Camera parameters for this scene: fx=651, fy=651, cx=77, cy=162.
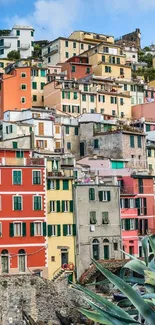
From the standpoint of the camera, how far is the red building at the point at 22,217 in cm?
4594

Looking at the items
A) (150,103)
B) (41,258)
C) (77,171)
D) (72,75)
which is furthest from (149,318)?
(72,75)

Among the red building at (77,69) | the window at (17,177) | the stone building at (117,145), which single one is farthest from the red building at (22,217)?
the red building at (77,69)

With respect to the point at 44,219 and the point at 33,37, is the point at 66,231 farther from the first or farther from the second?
the point at 33,37

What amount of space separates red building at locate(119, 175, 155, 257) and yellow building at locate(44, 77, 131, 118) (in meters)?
25.2

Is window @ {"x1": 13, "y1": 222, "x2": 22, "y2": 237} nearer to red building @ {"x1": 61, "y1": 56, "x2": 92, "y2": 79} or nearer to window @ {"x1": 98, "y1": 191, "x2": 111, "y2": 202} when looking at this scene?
window @ {"x1": 98, "y1": 191, "x2": 111, "y2": 202}

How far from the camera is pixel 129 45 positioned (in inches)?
4963

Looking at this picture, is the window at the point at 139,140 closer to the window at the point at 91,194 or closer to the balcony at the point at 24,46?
the window at the point at 91,194

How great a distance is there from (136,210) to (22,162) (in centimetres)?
1116

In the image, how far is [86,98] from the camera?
80562 mm

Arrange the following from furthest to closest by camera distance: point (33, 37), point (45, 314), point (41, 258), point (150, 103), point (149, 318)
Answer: point (33, 37), point (150, 103), point (41, 258), point (45, 314), point (149, 318)

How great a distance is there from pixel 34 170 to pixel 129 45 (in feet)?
271

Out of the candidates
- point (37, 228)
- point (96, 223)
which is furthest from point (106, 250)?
point (37, 228)

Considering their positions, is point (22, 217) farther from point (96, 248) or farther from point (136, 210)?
point (136, 210)

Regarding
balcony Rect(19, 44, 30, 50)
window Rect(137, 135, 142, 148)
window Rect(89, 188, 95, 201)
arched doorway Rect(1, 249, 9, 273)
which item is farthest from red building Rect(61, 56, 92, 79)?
arched doorway Rect(1, 249, 9, 273)
